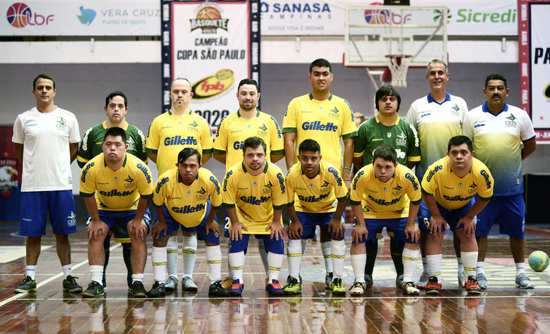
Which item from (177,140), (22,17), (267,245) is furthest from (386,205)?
(22,17)

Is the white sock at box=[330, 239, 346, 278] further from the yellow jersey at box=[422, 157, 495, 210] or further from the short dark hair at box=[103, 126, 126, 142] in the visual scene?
the short dark hair at box=[103, 126, 126, 142]

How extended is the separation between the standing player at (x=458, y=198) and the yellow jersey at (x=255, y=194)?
1.30 meters

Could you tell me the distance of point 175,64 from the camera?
14023 millimetres

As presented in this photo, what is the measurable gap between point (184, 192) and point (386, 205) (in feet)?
5.83

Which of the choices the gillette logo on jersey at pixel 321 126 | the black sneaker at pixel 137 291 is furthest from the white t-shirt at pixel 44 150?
the gillette logo on jersey at pixel 321 126

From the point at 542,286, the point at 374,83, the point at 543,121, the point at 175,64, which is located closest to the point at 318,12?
the point at 374,83

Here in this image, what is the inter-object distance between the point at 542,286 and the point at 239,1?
891cm

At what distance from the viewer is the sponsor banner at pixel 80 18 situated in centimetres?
1612

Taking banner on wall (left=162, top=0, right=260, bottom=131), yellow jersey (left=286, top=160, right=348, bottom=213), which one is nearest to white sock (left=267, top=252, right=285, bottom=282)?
yellow jersey (left=286, top=160, right=348, bottom=213)

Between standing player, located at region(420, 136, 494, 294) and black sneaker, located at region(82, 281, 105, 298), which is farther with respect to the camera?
standing player, located at region(420, 136, 494, 294)

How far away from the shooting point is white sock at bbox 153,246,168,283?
647 centimetres

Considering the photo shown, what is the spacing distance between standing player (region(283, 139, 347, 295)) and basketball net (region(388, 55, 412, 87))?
8928 millimetres

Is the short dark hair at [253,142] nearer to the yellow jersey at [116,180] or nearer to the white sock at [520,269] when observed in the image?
the yellow jersey at [116,180]

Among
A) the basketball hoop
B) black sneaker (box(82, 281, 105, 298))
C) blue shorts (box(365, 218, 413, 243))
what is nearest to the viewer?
black sneaker (box(82, 281, 105, 298))
